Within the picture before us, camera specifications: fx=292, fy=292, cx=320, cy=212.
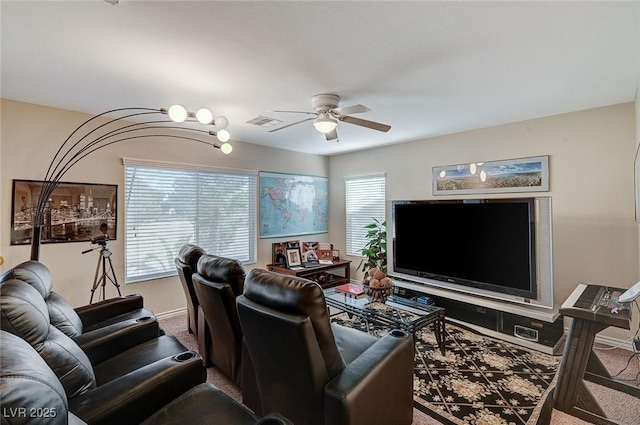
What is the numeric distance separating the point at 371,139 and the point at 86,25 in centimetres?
357

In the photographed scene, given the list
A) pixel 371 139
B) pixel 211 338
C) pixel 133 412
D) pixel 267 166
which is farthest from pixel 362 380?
pixel 267 166

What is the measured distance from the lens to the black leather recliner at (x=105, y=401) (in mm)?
766

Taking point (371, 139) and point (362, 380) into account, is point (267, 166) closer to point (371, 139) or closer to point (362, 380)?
point (371, 139)

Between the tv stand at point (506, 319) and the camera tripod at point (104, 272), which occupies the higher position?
the camera tripod at point (104, 272)

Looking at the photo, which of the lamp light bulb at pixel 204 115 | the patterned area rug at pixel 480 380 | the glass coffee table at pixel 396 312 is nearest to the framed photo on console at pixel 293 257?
the glass coffee table at pixel 396 312

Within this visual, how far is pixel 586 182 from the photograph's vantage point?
3.14 meters

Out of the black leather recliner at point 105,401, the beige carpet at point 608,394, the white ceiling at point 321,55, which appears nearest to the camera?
the black leather recliner at point 105,401

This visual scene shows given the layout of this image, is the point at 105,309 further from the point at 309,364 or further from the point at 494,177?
the point at 494,177

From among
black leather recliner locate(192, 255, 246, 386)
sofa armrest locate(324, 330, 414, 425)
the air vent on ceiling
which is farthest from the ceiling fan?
sofa armrest locate(324, 330, 414, 425)

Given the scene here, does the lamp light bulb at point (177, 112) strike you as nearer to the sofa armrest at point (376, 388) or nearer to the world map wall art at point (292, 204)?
the sofa armrest at point (376, 388)

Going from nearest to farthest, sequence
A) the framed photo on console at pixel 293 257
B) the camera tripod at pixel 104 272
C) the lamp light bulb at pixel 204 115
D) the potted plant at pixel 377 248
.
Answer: the lamp light bulb at pixel 204 115, the camera tripod at pixel 104 272, the potted plant at pixel 377 248, the framed photo on console at pixel 293 257

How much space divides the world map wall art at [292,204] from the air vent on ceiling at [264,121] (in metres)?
1.29

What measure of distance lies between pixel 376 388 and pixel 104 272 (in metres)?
3.21

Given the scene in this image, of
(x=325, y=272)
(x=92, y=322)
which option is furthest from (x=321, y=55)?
(x=325, y=272)
